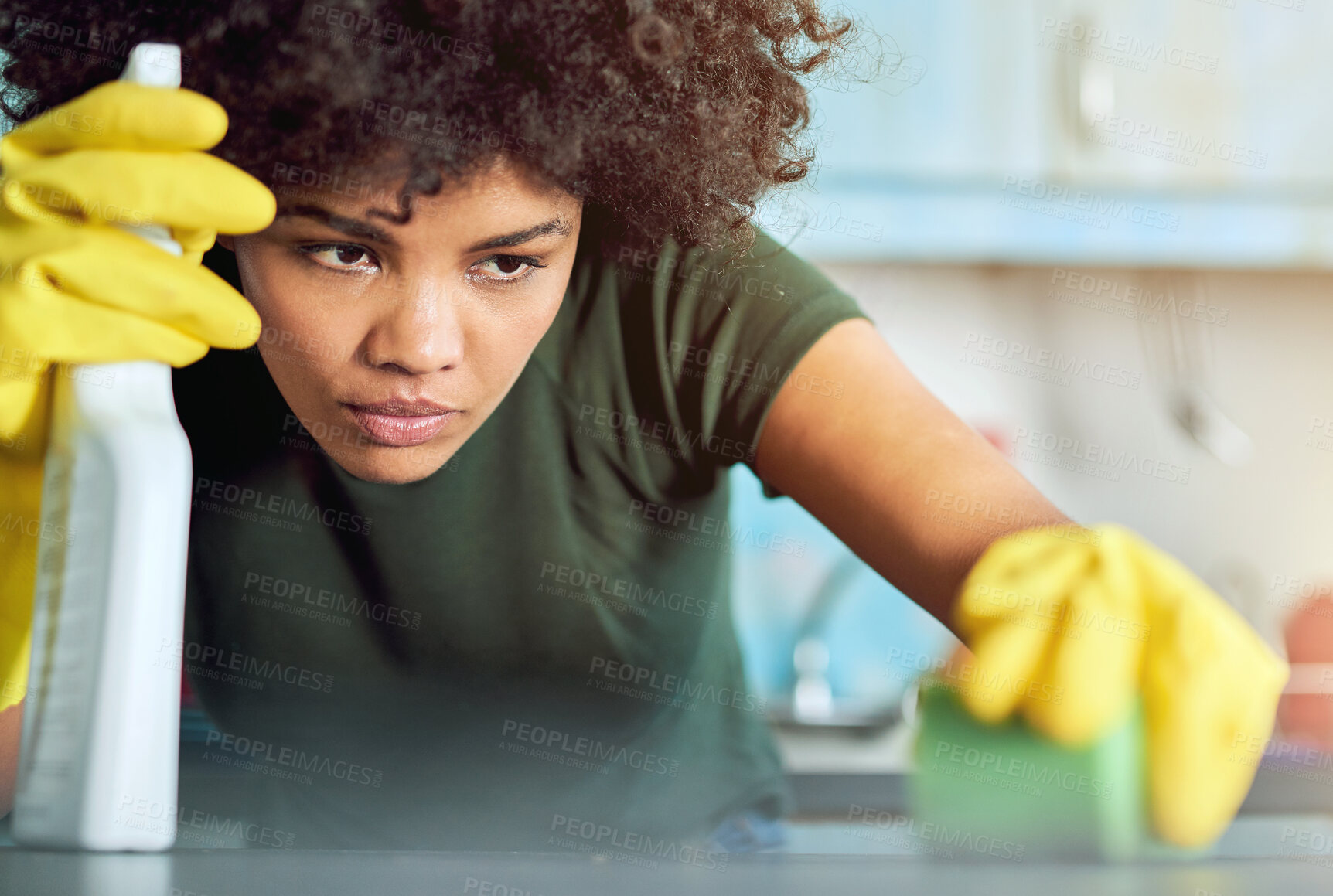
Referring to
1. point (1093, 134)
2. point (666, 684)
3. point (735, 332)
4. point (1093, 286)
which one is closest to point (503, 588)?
point (666, 684)

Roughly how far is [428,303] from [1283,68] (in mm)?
1869

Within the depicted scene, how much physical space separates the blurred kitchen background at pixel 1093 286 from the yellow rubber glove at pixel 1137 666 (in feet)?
4.13

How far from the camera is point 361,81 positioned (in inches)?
21.2

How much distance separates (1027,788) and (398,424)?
0.43 m

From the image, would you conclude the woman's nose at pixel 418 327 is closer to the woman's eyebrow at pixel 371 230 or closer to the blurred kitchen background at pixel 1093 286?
the woman's eyebrow at pixel 371 230

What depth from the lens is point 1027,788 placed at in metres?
0.51

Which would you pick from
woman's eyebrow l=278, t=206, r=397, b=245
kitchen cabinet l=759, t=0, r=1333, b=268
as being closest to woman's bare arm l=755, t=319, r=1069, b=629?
woman's eyebrow l=278, t=206, r=397, b=245

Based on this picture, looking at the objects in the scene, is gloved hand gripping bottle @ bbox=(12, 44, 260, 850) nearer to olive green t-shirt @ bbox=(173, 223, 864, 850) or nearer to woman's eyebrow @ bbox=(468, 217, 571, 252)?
woman's eyebrow @ bbox=(468, 217, 571, 252)

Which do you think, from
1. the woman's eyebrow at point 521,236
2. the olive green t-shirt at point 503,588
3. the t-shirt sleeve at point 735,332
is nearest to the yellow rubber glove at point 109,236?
the woman's eyebrow at point 521,236

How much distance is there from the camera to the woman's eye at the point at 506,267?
23.8 inches

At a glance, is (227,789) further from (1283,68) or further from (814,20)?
(1283,68)

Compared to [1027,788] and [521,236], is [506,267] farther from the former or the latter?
[1027,788]

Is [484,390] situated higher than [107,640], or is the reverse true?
[484,390]

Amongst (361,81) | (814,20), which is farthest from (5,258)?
(814,20)
